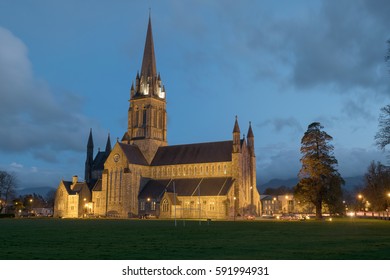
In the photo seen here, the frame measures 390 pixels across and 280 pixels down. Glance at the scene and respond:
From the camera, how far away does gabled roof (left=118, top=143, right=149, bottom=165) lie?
4448 inches

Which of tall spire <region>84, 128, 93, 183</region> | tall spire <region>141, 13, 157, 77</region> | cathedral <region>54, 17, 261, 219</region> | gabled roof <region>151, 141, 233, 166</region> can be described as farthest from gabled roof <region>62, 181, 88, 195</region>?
tall spire <region>141, 13, 157, 77</region>

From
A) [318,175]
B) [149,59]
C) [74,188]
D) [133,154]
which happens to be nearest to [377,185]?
[318,175]

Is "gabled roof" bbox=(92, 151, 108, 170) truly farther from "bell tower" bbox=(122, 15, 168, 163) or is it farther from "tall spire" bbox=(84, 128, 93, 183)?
"bell tower" bbox=(122, 15, 168, 163)

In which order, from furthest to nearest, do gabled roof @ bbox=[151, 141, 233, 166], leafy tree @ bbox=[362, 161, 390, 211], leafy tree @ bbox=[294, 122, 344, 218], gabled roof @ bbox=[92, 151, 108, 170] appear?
gabled roof @ bbox=[92, 151, 108, 170]
gabled roof @ bbox=[151, 141, 233, 166]
leafy tree @ bbox=[362, 161, 390, 211]
leafy tree @ bbox=[294, 122, 344, 218]

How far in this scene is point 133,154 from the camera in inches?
4555

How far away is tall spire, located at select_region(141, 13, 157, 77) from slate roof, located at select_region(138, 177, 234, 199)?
30.6 meters

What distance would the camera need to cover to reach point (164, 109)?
127062 millimetres

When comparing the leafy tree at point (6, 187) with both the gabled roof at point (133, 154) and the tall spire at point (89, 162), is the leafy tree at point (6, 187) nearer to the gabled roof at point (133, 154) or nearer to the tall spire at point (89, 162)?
the tall spire at point (89, 162)

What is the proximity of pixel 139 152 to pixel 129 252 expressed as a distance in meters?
99.4

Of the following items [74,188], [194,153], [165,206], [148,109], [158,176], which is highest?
[148,109]

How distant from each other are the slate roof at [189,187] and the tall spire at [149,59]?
30614 millimetres

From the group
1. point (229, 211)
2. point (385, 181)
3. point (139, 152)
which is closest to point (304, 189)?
point (229, 211)

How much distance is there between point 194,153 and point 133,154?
15.6 metres

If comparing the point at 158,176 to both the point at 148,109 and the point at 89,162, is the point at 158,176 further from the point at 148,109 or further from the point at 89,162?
the point at 89,162
